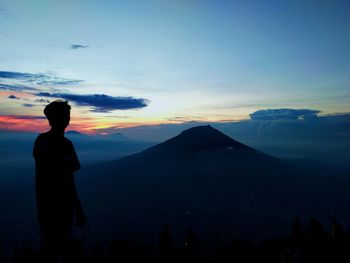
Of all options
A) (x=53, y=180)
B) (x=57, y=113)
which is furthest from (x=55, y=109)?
(x=53, y=180)

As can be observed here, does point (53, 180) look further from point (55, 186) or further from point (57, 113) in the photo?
point (57, 113)

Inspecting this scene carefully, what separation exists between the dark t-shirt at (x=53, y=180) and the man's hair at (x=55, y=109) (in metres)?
0.28

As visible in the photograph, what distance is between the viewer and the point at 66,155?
4.73 meters

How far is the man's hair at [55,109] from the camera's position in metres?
4.77

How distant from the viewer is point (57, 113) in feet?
15.8

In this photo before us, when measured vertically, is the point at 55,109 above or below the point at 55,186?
above

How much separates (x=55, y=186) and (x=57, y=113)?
1.04 meters

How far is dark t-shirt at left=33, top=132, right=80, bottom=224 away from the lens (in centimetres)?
466

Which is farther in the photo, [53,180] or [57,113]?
[57,113]

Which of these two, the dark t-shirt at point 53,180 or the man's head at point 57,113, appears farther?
the man's head at point 57,113

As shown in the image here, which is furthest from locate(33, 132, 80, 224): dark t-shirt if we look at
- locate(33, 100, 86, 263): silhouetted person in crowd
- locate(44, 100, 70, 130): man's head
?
locate(44, 100, 70, 130): man's head

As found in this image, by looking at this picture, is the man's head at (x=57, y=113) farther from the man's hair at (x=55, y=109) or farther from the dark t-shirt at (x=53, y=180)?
the dark t-shirt at (x=53, y=180)

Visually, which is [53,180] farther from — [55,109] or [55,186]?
→ [55,109]

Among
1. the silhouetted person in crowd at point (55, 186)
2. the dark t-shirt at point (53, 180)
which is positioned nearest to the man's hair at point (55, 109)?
the silhouetted person in crowd at point (55, 186)
